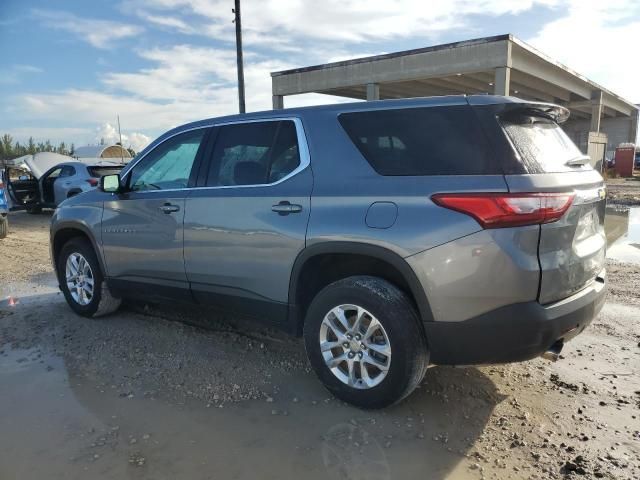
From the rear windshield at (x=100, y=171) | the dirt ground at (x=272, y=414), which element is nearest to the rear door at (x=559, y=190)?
the dirt ground at (x=272, y=414)

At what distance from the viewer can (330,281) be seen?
137 inches

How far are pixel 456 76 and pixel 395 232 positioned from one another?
77.8ft

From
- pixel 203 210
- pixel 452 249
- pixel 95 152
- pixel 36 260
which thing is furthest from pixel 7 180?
pixel 95 152

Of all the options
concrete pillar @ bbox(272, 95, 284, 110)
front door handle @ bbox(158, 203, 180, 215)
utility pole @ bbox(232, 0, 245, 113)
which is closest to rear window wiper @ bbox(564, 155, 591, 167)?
front door handle @ bbox(158, 203, 180, 215)

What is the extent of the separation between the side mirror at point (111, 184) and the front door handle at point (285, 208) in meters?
1.88

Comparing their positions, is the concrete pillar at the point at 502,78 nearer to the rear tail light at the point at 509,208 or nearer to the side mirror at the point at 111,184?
the side mirror at the point at 111,184

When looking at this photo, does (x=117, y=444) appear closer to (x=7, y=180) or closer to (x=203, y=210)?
(x=203, y=210)

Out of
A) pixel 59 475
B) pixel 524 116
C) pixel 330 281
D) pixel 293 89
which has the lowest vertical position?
pixel 59 475

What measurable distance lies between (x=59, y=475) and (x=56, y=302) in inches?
135

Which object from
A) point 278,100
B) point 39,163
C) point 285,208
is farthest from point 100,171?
point 278,100

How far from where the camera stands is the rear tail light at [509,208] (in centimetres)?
263

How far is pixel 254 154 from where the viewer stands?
12.3 feet

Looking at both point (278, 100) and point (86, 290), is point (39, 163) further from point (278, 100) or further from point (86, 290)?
point (278, 100)

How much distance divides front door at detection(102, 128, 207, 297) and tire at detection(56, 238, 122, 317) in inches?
10.8
